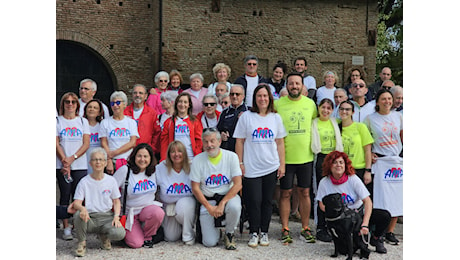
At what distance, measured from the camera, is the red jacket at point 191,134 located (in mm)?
6633

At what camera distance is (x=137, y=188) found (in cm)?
610

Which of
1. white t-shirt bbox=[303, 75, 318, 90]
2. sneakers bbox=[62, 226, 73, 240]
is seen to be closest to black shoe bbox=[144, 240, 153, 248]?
sneakers bbox=[62, 226, 73, 240]

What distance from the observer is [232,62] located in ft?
44.0

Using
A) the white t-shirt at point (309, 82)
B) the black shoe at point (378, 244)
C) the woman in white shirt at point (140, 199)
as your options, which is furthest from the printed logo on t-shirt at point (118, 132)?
the black shoe at point (378, 244)

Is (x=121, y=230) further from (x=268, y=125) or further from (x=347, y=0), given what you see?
(x=347, y=0)

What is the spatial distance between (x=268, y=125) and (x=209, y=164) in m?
0.85

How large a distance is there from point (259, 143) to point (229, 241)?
1.21 metres

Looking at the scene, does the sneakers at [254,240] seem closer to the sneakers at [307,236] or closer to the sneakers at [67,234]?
the sneakers at [307,236]

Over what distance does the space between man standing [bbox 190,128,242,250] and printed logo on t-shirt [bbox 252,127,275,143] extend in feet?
1.09

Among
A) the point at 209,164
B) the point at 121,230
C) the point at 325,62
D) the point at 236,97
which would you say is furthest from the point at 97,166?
the point at 325,62

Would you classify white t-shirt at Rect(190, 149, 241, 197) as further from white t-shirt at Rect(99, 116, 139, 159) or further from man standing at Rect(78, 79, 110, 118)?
man standing at Rect(78, 79, 110, 118)

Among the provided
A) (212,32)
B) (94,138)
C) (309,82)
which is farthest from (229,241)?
(212,32)

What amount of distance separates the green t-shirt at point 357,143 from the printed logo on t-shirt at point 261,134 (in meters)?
1.02

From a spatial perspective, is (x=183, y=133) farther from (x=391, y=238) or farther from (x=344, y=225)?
(x=391, y=238)
